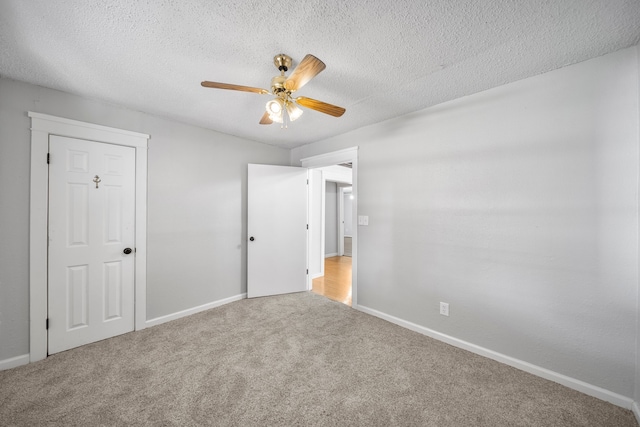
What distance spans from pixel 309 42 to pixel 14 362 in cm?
331

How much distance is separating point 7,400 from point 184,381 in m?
1.07

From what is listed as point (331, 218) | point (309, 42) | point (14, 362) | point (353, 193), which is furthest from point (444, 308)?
point (331, 218)

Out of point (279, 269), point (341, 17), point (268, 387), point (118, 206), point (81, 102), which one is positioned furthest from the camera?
point (279, 269)

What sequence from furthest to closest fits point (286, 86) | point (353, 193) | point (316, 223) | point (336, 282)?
point (316, 223)
point (336, 282)
point (353, 193)
point (286, 86)

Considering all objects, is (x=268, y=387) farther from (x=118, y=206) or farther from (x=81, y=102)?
(x=81, y=102)

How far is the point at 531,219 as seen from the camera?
1.83 meters

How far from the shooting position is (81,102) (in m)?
2.17

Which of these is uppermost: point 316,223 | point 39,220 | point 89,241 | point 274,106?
point 274,106

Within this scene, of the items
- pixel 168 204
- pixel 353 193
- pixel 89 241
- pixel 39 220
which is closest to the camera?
pixel 39 220

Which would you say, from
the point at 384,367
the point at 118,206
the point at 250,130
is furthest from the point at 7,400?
the point at 250,130

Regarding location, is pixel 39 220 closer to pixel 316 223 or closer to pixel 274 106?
pixel 274 106

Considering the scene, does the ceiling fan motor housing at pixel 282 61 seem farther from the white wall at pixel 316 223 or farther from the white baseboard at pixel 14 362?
the white baseboard at pixel 14 362

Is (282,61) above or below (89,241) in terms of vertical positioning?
above

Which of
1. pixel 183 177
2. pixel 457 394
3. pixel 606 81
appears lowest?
pixel 457 394
